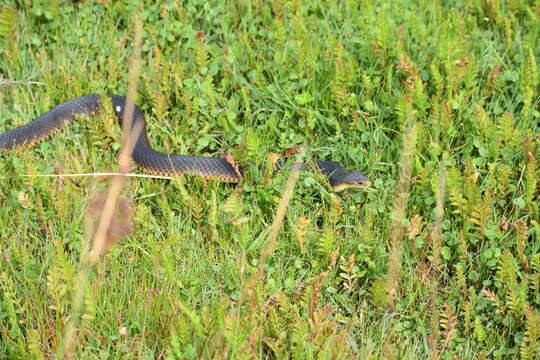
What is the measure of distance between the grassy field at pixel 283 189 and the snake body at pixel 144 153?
118mm

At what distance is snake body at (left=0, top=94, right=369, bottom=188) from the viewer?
5059mm

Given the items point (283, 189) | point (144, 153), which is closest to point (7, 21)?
point (144, 153)

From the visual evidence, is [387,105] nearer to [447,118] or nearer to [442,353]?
[447,118]

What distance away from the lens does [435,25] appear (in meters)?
6.01

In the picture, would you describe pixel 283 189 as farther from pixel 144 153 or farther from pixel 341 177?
pixel 144 153

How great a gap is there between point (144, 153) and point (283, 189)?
1.15 m

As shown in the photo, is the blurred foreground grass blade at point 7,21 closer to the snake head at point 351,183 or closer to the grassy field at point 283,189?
the grassy field at point 283,189

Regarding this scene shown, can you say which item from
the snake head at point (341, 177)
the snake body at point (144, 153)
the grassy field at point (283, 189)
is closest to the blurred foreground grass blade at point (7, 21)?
the grassy field at point (283, 189)

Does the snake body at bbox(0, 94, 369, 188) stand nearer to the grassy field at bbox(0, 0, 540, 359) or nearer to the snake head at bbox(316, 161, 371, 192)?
the snake head at bbox(316, 161, 371, 192)

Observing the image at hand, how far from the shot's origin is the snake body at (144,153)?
16.6ft

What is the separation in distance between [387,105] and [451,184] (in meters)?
1.12

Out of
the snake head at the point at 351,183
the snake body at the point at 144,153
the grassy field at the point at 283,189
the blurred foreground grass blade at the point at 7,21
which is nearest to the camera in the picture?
the grassy field at the point at 283,189

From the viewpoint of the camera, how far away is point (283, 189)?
4.83 m

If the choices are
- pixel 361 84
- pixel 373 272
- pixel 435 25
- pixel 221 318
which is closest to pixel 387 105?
pixel 361 84
